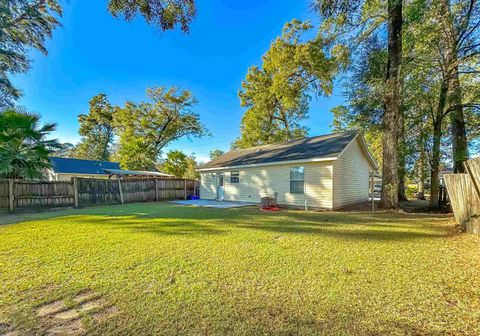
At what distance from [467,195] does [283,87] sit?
56.3 ft

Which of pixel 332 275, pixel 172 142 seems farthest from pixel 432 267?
pixel 172 142

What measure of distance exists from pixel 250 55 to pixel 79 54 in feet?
44.7

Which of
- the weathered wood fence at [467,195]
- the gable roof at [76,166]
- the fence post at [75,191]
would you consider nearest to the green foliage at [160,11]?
the weathered wood fence at [467,195]

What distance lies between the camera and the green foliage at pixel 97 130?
32.4m

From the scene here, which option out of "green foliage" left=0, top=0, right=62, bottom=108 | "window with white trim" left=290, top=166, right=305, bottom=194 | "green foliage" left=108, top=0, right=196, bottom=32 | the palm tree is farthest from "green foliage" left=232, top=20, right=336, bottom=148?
the palm tree

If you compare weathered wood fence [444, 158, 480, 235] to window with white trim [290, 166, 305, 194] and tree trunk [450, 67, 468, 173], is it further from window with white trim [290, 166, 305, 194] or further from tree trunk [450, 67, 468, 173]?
window with white trim [290, 166, 305, 194]

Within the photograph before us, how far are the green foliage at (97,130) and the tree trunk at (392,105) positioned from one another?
3161 cm

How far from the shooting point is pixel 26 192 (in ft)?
33.0

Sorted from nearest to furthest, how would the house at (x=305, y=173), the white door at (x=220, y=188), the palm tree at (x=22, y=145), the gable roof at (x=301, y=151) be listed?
the palm tree at (x=22, y=145), the house at (x=305, y=173), the gable roof at (x=301, y=151), the white door at (x=220, y=188)

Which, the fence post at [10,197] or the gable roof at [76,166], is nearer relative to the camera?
the fence post at [10,197]

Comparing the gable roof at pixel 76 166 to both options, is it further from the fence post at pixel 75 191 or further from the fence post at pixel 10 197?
the fence post at pixel 10 197

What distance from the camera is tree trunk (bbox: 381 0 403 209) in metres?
9.02

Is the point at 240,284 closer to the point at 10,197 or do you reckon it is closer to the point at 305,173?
the point at 305,173

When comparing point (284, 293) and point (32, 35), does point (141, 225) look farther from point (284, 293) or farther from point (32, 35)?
point (32, 35)
